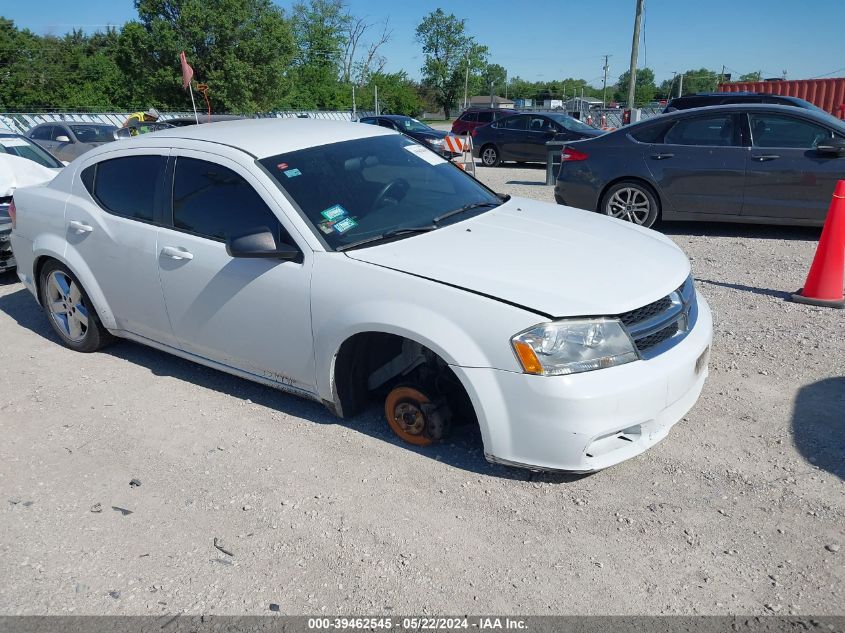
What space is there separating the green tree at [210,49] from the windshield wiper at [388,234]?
44.5 metres

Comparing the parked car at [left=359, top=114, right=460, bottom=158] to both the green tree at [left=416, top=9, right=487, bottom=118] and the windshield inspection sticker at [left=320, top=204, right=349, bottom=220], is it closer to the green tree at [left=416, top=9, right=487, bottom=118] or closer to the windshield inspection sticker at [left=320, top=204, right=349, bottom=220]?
the windshield inspection sticker at [left=320, top=204, right=349, bottom=220]

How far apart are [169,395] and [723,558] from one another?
10.8 feet

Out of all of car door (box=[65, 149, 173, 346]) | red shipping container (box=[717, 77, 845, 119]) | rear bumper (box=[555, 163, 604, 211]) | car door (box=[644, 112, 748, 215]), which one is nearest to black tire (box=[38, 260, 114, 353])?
car door (box=[65, 149, 173, 346])

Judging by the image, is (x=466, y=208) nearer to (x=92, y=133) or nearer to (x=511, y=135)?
(x=511, y=135)

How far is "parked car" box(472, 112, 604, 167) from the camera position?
17.6 metres

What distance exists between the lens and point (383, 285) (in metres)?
3.29

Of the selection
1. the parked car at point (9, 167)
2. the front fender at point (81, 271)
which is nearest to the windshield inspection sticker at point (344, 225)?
the front fender at point (81, 271)

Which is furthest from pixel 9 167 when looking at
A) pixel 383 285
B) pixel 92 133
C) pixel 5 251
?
pixel 92 133

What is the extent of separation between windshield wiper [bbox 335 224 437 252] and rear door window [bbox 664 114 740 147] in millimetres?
5477

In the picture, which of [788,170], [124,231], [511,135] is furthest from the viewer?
[511,135]

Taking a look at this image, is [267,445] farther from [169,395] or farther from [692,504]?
[692,504]

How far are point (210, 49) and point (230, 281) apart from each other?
4592 centimetres

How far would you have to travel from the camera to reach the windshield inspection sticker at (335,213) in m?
3.68

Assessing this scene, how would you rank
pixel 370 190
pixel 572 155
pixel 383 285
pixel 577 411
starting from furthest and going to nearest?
1. pixel 572 155
2. pixel 370 190
3. pixel 383 285
4. pixel 577 411
